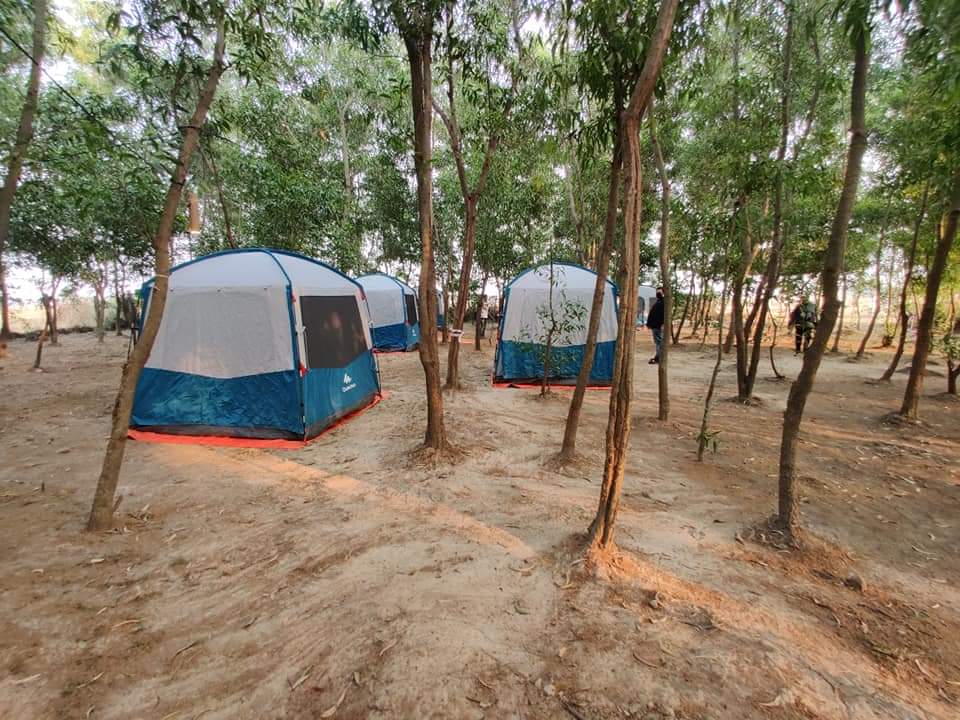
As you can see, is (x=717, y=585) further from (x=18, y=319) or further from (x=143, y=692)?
(x=18, y=319)

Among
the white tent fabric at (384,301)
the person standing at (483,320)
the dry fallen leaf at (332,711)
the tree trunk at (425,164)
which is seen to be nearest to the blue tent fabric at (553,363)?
the tree trunk at (425,164)

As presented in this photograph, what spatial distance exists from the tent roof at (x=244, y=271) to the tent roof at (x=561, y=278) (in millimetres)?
3920

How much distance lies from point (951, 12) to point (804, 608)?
3.06m

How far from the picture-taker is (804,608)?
248 centimetres

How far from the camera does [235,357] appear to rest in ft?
17.7

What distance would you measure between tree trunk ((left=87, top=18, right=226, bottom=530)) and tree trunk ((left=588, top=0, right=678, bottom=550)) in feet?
9.54

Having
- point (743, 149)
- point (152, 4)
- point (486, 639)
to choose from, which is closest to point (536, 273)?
point (743, 149)

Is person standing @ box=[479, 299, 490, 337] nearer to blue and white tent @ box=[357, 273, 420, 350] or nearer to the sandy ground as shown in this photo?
blue and white tent @ box=[357, 273, 420, 350]

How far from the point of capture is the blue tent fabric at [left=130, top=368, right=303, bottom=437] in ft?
17.7

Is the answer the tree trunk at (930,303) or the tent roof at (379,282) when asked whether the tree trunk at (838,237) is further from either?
the tent roof at (379,282)

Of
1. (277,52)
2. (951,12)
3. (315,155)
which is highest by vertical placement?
(315,155)

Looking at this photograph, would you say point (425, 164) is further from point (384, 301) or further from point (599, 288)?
point (384, 301)

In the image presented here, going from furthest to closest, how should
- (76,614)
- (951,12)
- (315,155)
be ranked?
(315,155)
(76,614)
(951,12)

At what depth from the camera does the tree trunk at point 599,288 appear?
3.79 metres
